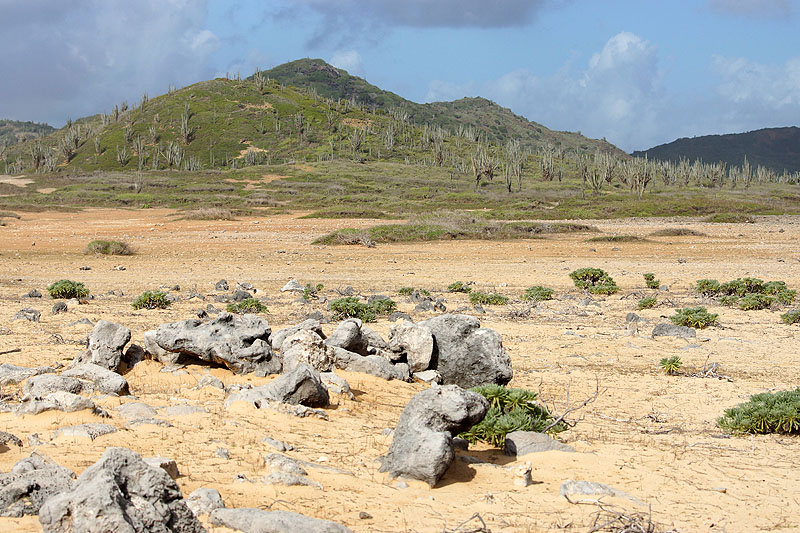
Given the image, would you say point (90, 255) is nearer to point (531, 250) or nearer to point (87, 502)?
point (531, 250)

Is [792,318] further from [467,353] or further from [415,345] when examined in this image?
[415,345]

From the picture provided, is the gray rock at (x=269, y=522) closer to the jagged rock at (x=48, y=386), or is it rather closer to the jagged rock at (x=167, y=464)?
the jagged rock at (x=167, y=464)

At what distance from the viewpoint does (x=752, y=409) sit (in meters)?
7.40

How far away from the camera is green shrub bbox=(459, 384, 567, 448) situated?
662 cm

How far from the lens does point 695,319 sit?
43.3 feet

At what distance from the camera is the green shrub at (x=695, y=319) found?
1320cm

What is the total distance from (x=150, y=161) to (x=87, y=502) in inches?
4212

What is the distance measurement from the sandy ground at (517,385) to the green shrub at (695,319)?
296 millimetres

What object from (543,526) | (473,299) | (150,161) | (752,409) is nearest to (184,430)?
(543,526)

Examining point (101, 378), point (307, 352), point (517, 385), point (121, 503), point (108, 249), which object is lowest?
point (517, 385)

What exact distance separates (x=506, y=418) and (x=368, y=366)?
2816 mm

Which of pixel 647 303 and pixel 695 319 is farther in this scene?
pixel 647 303

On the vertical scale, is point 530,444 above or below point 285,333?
below

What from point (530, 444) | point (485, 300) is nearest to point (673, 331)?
point (485, 300)
